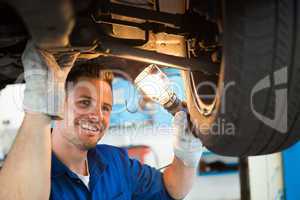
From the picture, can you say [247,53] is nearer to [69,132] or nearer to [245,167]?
[69,132]

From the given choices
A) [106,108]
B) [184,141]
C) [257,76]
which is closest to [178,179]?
[184,141]

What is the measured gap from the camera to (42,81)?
35.2 inches

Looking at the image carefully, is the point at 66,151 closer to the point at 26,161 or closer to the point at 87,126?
the point at 87,126

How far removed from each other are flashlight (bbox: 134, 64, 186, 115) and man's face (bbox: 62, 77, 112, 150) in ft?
0.64

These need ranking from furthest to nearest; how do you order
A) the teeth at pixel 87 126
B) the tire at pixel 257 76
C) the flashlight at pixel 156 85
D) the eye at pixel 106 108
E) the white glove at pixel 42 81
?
the eye at pixel 106 108
the teeth at pixel 87 126
the flashlight at pixel 156 85
the white glove at pixel 42 81
the tire at pixel 257 76

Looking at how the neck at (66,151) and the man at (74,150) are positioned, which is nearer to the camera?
the man at (74,150)

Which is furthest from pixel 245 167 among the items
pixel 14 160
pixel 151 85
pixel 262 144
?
pixel 14 160

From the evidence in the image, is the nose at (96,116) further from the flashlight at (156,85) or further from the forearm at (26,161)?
the forearm at (26,161)

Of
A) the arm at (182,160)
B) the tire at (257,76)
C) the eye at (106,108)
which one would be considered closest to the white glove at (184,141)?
the arm at (182,160)

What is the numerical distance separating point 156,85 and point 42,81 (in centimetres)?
43

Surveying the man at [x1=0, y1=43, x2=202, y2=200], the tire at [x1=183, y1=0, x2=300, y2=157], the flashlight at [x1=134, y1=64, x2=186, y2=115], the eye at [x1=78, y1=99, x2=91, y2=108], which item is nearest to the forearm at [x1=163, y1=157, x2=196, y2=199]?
the man at [x1=0, y1=43, x2=202, y2=200]

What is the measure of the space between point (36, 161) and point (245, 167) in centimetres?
190

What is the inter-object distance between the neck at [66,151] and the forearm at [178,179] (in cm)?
A: 40

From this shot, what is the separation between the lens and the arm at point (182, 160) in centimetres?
136
